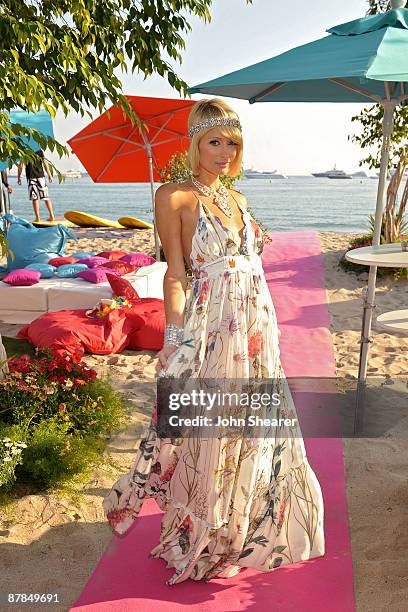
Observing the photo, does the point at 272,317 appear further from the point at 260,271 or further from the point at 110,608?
the point at 110,608

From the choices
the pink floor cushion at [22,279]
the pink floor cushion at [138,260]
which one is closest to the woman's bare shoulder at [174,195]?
the pink floor cushion at [22,279]

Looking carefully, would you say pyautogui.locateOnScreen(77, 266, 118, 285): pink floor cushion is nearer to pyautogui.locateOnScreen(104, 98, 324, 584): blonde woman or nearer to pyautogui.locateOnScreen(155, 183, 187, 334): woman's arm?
pyautogui.locateOnScreen(104, 98, 324, 584): blonde woman

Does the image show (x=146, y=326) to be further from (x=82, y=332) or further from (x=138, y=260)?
(x=138, y=260)

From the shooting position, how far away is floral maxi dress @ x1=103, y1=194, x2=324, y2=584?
2.90m

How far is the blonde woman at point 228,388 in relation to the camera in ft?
9.41

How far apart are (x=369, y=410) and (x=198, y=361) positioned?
3.05 meters

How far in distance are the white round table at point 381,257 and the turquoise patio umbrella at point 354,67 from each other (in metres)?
0.26

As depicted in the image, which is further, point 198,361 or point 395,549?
point 395,549

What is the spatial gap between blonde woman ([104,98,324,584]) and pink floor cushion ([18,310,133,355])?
3.57 m

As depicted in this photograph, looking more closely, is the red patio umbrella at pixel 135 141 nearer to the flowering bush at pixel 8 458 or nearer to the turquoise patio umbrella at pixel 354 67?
the turquoise patio umbrella at pixel 354 67

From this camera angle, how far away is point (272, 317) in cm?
308

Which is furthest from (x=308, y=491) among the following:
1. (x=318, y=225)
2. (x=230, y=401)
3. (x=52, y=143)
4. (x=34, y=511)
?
(x=318, y=225)

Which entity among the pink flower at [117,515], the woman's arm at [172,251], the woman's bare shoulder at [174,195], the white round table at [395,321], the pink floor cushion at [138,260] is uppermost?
the woman's bare shoulder at [174,195]

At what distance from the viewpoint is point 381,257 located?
423cm
